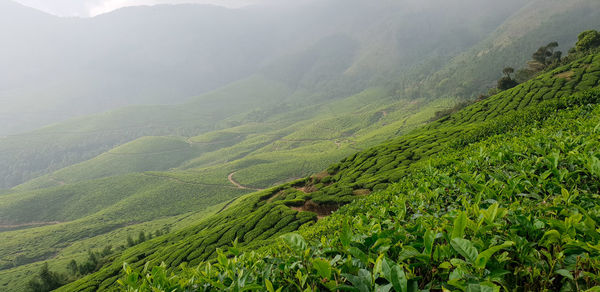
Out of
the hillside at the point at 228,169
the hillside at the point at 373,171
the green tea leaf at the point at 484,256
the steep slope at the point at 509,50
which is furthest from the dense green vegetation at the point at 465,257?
the steep slope at the point at 509,50

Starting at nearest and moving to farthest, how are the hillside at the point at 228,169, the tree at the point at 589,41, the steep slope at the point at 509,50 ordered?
the hillside at the point at 228,169 < the tree at the point at 589,41 < the steep slope at the point at 509,50

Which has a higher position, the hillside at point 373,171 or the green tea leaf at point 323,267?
the green tea leaf at point 323,267

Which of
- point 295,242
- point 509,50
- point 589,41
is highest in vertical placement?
point 295,242

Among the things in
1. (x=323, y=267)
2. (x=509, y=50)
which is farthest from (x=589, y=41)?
(x=509, y=50)

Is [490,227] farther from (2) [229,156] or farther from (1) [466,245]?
(2) [229,156]

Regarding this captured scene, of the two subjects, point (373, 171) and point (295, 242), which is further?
point (373, 171)

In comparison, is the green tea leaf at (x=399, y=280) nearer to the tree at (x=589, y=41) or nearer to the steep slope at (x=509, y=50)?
the tree at (x=589, y=41)

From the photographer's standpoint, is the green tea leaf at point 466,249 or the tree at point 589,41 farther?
the tree at point 589,41

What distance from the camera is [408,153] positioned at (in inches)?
874

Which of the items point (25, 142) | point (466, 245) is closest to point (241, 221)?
point (466, 245)

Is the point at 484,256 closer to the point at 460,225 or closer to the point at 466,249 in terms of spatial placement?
the point at 466,249

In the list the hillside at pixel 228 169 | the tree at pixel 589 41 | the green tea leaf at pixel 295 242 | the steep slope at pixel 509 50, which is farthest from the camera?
the steep slope at pixel 509 50

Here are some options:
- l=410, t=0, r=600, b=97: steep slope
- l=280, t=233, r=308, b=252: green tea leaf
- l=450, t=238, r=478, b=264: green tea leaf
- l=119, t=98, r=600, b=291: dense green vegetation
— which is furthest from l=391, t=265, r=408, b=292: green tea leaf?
l=410, t=0, r=600, b=97: steep slope

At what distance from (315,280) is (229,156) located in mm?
128161
